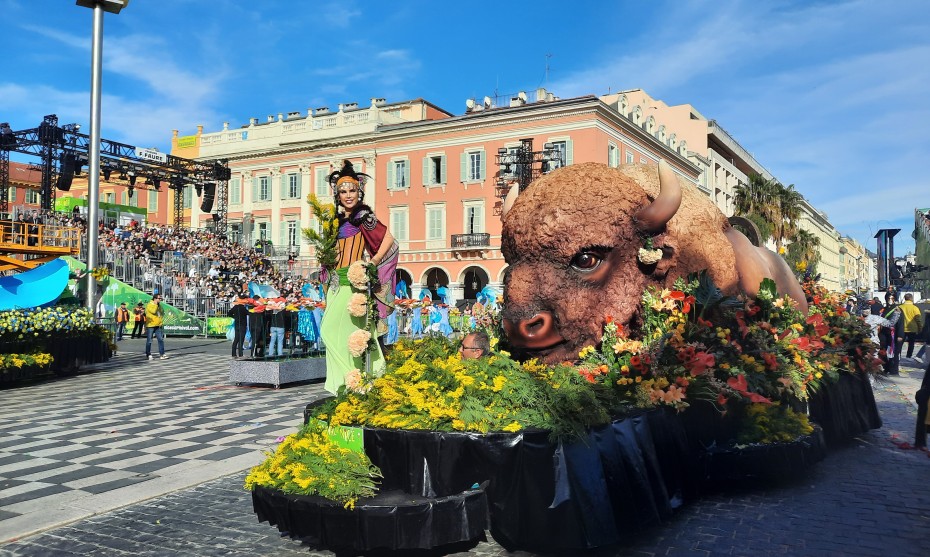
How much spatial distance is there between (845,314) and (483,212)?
3189cm

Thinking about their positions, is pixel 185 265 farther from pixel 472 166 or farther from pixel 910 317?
pixel 910 317

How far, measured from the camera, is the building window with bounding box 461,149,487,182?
1538 inches

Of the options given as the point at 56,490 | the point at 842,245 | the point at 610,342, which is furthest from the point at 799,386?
the point at 842,245

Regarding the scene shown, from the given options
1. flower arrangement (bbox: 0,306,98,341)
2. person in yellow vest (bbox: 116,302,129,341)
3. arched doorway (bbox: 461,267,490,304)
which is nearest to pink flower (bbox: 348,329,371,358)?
flower arrangement (bbox: 0,306,98,341)

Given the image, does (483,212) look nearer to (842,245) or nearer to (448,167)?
(448,167)

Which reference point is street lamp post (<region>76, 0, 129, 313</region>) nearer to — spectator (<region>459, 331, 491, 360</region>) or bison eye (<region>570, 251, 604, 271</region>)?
spectator (<region>459, 331, 491, 360</region>)

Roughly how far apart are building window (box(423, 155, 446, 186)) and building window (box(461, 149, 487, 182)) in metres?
1.58

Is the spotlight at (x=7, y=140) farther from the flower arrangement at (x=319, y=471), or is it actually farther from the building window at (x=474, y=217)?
the flower arrangement at (x=319, y=471)

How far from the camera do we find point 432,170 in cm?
4062

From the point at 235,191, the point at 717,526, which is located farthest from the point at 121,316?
the point at 717,526

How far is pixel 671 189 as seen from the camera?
196 inches

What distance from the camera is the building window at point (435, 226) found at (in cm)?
4038

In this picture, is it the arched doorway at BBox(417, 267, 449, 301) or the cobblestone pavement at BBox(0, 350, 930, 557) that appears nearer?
the cobblestone pavement at BBox(0, 350, 930, 557)

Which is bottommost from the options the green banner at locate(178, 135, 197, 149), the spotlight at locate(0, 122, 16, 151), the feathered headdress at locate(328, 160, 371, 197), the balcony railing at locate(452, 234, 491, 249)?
the feathered headdress at locate(328, 160, 371, 197)
